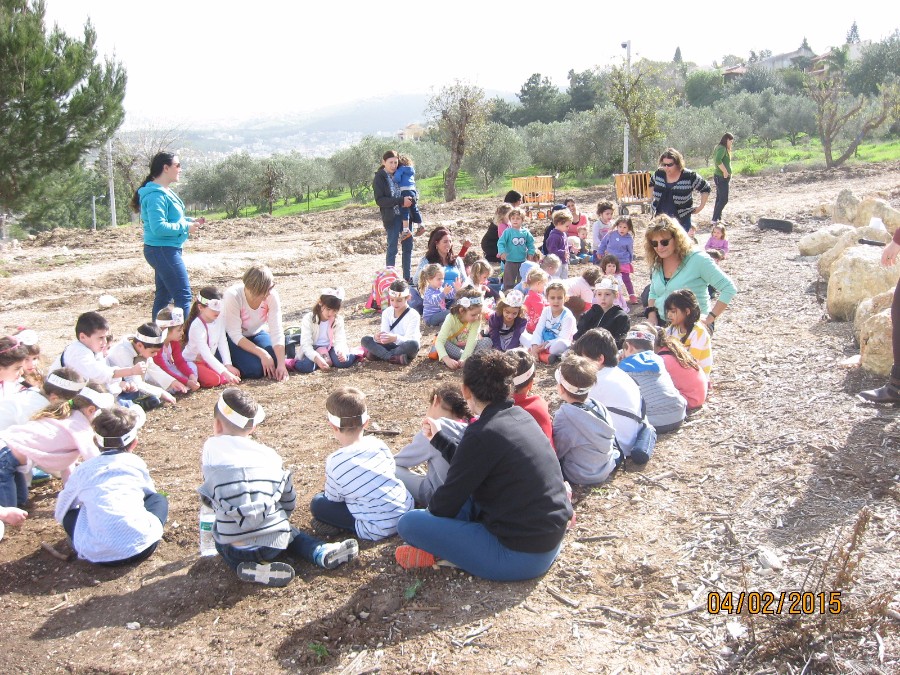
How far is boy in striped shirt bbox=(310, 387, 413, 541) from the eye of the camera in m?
3.79

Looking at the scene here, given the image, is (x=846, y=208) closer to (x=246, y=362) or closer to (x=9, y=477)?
(x=246, y=362)

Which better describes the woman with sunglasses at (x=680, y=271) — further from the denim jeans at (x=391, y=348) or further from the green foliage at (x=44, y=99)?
the green foliage at (x=44, y=99)

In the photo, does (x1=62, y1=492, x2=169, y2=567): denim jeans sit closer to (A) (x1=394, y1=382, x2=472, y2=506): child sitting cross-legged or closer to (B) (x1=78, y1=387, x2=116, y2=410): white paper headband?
(B) (x1=78, y1=387, x2=116, y2=410): white paper headband

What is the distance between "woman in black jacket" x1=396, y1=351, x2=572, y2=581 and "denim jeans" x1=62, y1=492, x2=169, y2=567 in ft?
4.64

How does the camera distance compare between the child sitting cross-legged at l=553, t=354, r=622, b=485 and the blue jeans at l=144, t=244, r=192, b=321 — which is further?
the blue jeans at l=144, t=244, r=192, b=321

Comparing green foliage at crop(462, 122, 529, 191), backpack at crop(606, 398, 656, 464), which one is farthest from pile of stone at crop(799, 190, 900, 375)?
green foliage at crop(462, 122, 529, 191)

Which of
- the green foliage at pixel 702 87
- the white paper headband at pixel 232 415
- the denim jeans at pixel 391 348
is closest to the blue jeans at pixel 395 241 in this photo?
the denim jeans at pixel 391 348

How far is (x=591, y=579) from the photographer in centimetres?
344

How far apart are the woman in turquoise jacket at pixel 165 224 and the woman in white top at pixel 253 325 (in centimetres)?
52

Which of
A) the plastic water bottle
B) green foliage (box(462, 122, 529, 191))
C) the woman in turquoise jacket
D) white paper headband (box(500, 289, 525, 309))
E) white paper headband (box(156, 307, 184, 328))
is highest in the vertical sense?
green foliage (box(462, 122, 529, 191))

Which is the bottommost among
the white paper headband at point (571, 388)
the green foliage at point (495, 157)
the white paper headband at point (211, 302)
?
the white paper headband at point (571, 388)

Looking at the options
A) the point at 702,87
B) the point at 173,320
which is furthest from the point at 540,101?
the point at 173,320

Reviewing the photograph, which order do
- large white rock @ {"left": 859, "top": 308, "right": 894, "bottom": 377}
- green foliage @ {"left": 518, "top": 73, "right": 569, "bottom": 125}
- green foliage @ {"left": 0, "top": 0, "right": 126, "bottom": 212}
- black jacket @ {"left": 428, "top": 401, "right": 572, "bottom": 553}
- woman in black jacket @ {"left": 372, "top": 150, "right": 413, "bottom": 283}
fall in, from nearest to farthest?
black jacket @ {"left": 428, "top": 401, "right": 572, "bottom": 553} < large white rock @ {"left": 859, "top": 308, "right": 894, "bottom": 377} < woman in black jacket @ {"left": 372, "top": 150, "right": 413, "bottom": 283} < green foliage @ {"left": 0, "top": 0, "right": 126, "bottom": 212} < green foliage @ {"left": 518, "top": 73, "right": 569, "bottom": 125}

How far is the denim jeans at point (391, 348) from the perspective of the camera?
7.23m
